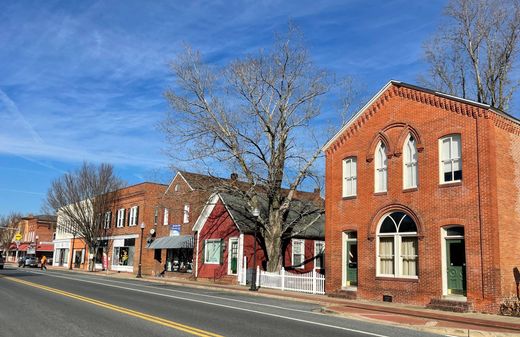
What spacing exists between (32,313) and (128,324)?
142 inches

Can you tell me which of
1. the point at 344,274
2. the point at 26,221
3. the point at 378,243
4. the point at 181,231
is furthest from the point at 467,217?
the point at 26,221

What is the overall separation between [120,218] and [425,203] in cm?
3847

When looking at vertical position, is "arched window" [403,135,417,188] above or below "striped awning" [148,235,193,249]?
above

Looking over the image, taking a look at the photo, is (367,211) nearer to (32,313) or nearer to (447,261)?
(447,261)

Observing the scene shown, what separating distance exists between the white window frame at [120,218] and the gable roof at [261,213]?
1723cm

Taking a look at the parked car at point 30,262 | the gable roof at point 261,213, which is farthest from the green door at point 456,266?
the parked car at point 30,262

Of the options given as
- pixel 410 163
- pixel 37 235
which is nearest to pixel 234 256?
pixel 410 163

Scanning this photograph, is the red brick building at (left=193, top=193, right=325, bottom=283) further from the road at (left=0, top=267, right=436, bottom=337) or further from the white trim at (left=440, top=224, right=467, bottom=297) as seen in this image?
the road at (left=0, top=267, right=436, bottom=337)

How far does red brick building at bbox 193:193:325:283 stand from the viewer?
31.9 meters

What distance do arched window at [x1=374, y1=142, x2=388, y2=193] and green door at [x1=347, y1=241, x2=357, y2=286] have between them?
2.94 meters

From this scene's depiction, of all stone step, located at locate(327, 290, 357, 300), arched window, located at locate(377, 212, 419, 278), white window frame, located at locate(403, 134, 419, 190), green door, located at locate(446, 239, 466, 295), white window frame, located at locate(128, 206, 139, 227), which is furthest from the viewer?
white window frame, located at locate(128, 206, 139, 227)

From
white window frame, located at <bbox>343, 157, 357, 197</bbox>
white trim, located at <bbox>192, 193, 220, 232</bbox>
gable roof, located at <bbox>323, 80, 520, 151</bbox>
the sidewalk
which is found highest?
gable roof, located at <bbox>323, 80, 520, 151</bbox>

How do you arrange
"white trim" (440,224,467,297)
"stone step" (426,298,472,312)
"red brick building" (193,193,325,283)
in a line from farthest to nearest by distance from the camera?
"red brick building" (193,193,325,283) → "white trim" (440,224,467,297) → "stone step" (426,298,472,312)

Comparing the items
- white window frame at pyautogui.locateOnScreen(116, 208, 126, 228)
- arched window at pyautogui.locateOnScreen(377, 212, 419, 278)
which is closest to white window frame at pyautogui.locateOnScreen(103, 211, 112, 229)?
white window frame at pyautogui.locateOnScreen(116, 208, 126, 228)
